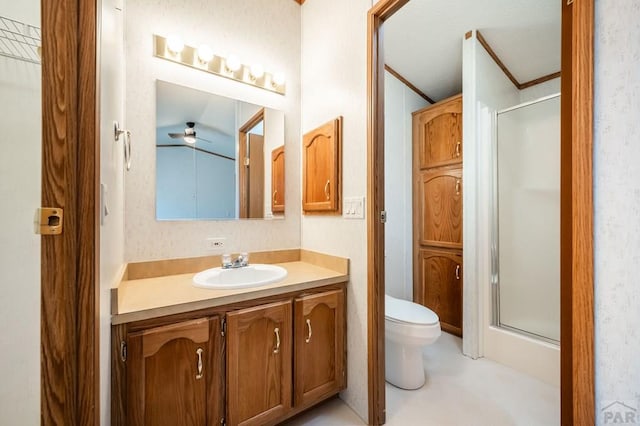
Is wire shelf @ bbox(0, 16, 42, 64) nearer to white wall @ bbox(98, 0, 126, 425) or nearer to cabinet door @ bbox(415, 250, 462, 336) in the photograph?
white wall @ bbox(98, 0, 126, 425)

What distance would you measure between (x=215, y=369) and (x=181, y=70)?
1.67m

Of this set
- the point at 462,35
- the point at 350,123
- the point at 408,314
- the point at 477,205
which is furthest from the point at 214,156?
the point at 462,35

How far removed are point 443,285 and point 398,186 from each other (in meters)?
1.09

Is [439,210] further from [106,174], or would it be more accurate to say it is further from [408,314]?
[106,174]

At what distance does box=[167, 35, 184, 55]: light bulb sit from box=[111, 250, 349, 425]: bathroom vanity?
1.26 metres

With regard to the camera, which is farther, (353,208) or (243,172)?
(243,172)

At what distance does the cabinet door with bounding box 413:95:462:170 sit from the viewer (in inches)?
96.4

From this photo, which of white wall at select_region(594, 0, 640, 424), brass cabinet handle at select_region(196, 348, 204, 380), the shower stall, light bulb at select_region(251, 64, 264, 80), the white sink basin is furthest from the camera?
the shower stall

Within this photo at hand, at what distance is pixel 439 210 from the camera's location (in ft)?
8.48

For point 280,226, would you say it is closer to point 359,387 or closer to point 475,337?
point 359,387

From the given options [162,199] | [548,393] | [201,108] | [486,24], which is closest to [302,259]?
[162,199]

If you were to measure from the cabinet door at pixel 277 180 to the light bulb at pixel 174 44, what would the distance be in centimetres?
82

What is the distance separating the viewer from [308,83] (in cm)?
196

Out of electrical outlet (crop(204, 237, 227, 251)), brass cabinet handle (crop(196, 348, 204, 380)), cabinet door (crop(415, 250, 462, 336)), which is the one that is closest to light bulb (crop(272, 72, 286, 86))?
electrical outlet (crop(204, 237, 227, 251))
